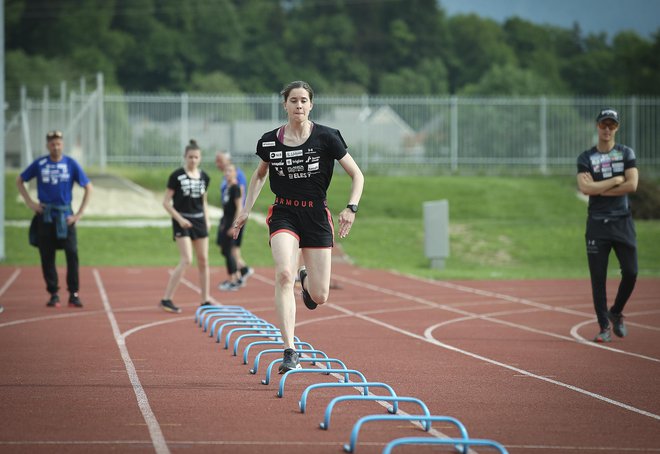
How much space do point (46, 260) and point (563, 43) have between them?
112 meters

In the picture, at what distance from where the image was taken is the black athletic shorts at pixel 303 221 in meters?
9.11

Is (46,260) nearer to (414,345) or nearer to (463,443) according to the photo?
(414,345)

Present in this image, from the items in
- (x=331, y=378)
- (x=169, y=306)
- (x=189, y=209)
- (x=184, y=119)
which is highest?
(x=184, y=119)

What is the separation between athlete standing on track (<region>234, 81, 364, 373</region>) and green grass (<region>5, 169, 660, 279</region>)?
13820mm

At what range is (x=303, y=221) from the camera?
9.10m

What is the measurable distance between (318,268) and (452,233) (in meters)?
22.0

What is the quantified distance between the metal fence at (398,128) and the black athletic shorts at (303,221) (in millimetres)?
30093

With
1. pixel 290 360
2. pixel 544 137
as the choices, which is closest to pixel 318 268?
pixel 290 360

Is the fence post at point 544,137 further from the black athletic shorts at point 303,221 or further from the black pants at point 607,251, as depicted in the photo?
the black athletic shorts at point 303,221

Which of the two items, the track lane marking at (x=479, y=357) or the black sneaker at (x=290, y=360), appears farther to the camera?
the black sneaker at (x=290, y=360)

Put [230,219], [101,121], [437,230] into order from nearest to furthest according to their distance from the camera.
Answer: [230,219], [437,230], [101,121]

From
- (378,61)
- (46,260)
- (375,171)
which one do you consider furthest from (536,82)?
(46,260)

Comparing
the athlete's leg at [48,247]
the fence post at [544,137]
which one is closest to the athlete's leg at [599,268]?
the athlete's leg at [48,247]

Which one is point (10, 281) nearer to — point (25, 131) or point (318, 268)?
point (318, 268)
